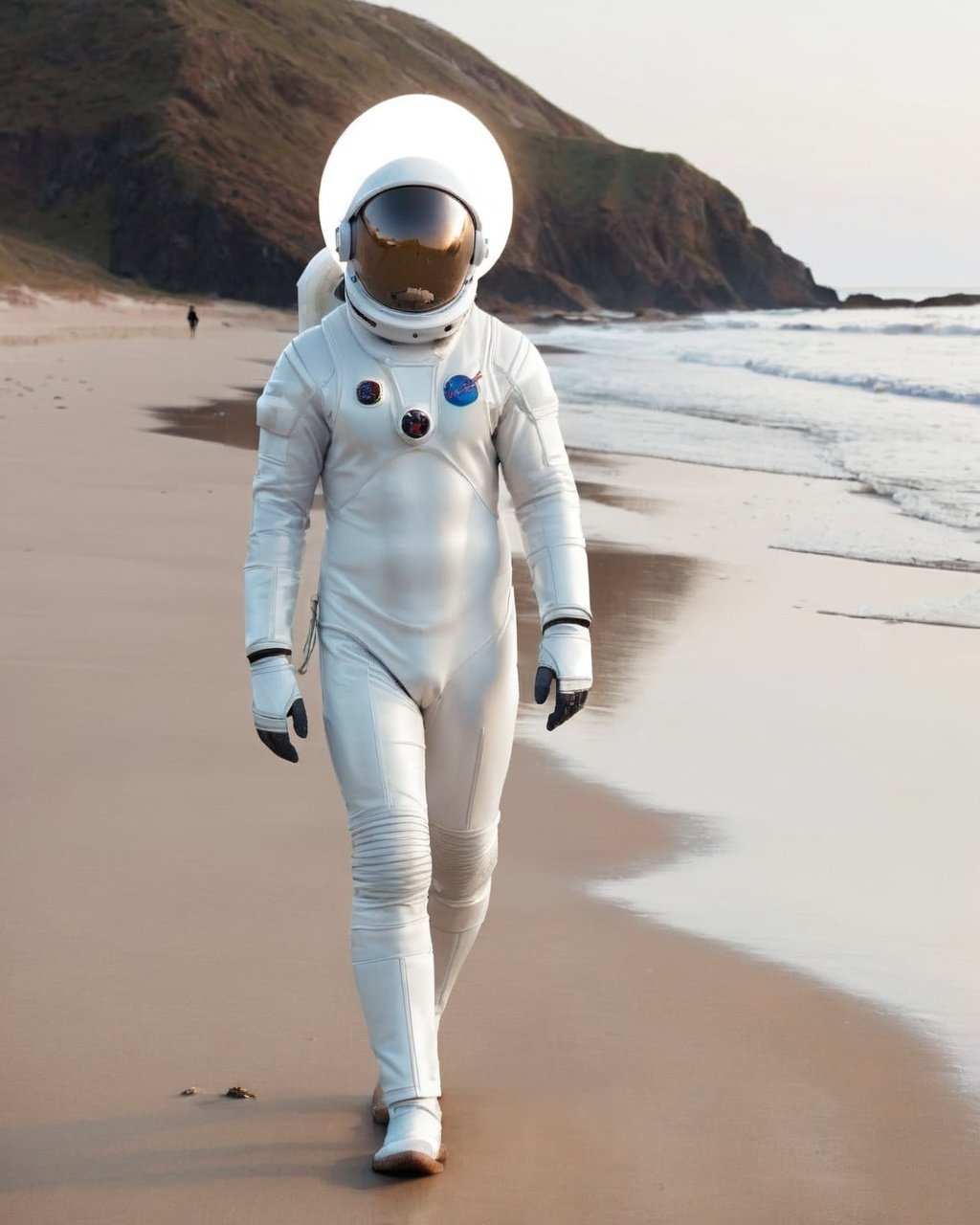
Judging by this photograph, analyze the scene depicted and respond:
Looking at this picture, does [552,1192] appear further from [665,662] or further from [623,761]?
[665,662]

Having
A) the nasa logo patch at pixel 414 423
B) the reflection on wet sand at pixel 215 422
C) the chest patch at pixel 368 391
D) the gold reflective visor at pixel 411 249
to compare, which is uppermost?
the gold reflective visor at pixel 411 249

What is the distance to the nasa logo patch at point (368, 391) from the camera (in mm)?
3146

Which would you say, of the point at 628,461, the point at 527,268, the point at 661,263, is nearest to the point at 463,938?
the point at 628,461

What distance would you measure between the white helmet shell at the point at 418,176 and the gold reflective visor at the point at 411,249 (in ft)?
0.06

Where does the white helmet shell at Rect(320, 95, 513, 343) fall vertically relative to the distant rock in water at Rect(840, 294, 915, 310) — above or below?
below

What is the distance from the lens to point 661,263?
5226 inches

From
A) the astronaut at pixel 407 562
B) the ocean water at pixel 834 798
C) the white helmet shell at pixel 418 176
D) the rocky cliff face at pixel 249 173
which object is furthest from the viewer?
the rocky cliff face at pixel 249 173

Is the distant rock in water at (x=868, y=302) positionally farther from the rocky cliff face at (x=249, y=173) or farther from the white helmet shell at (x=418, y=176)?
the white helmet shell at (x=418, y=176)

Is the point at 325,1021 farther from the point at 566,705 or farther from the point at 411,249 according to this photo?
the point at 411,249

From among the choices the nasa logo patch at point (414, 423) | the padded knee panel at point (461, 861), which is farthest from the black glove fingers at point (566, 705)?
the nasa logo patch at point (414, 423)

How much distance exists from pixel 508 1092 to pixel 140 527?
6.93 meters

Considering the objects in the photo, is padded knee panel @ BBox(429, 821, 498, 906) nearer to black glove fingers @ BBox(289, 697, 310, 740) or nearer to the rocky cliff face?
black glove fingers @ BBox(289, 697, 310, 740)

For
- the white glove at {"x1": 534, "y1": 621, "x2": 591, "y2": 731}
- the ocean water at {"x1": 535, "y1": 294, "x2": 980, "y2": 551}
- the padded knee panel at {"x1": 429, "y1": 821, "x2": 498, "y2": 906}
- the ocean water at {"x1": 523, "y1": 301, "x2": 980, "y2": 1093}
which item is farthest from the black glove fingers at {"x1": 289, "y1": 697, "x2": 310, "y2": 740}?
the ocean water at {"x1": 535, "y1": 294, "x2": 980, "y2": 551}

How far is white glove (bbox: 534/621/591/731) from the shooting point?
323cm
